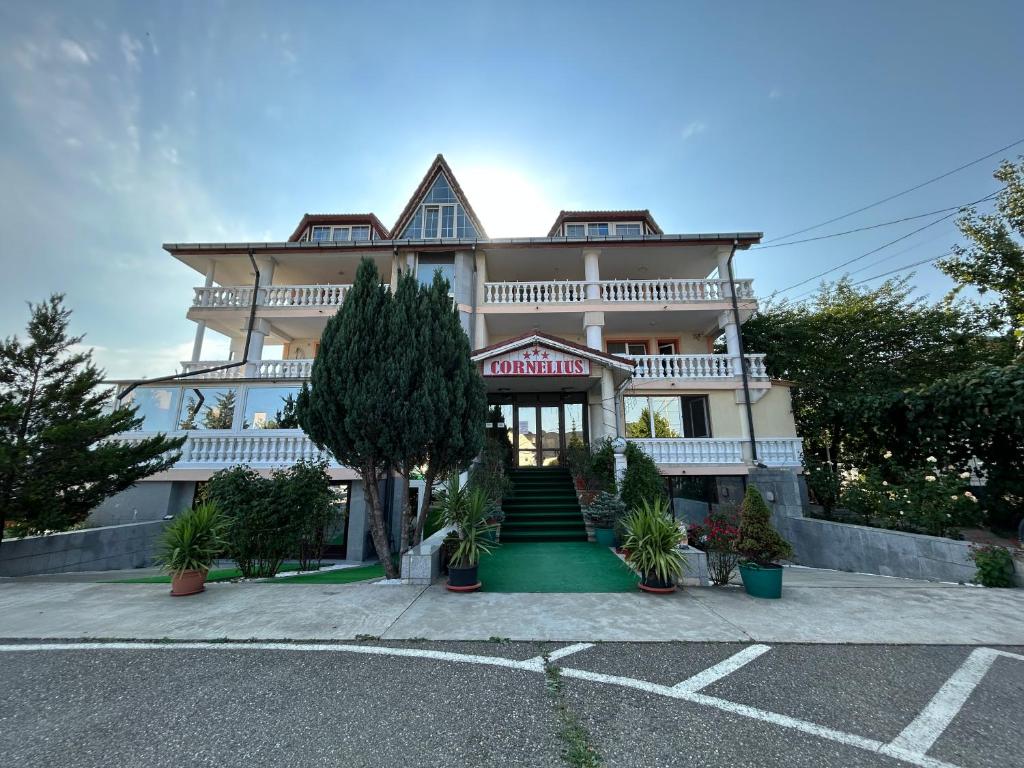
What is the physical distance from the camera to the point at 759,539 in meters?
5.91

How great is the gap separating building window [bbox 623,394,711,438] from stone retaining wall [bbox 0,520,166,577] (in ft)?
44.2

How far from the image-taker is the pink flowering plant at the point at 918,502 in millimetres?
7582

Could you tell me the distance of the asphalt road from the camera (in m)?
2.48

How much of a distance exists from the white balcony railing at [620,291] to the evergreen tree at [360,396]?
806cm

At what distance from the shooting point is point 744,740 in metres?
2.61

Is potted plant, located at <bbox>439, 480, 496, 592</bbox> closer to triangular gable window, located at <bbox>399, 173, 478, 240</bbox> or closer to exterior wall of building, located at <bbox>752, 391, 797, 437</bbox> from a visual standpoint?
exterior wall of building, located at <bbox>752, 391, 797, 437</bbox>

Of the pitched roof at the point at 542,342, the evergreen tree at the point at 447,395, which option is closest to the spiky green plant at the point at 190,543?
the evergreen tree at the point at 447,395

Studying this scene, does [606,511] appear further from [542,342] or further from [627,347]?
[627,347]

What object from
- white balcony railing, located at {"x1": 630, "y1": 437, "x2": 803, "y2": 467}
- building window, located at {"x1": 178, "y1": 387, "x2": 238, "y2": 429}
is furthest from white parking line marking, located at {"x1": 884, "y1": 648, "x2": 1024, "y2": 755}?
building window, located at {"x1": 178, "y1": 387, "x2": 238, "y2": 429}

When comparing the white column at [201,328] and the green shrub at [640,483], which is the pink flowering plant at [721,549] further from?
the white column at [201,328]

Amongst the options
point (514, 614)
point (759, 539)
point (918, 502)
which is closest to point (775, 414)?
point (918, 502)

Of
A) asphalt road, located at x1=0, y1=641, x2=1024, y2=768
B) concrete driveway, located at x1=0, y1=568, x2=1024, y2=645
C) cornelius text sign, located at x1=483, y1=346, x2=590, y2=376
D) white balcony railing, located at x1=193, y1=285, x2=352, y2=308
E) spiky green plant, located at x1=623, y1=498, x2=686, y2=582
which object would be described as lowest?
concrete driveway, located at x1=0, y1=568, x2=1024, y2=645

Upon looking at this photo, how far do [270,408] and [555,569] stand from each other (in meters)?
9.78

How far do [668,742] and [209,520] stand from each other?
692 centimetres
